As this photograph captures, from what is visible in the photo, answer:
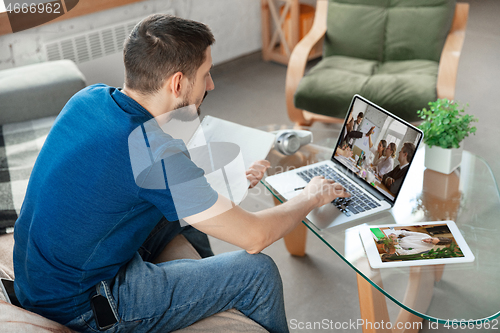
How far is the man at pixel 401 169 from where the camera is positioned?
1217mm

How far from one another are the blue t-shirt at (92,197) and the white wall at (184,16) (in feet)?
6.46

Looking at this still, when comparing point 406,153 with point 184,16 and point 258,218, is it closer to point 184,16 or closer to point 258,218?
point 258,218

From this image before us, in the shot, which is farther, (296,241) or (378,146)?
(296,241)

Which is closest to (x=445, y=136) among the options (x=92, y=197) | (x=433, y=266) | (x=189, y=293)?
(x=433, y=266)

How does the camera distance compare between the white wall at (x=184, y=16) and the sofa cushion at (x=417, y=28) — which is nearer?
the sofa cushion at (x=417, y=28)

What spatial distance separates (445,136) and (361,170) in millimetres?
278

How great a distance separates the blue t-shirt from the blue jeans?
55 mm

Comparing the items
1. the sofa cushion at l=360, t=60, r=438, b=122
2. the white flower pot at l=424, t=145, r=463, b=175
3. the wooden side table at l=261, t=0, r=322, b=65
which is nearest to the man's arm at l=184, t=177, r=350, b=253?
the white flower pot at l=424, t=145, r=463, b=175

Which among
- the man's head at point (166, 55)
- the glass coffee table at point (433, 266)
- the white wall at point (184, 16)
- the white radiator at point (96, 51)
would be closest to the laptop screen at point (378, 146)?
the glass coffee table at point (433, 266)

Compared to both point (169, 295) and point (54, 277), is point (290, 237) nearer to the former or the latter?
point (169, 295)

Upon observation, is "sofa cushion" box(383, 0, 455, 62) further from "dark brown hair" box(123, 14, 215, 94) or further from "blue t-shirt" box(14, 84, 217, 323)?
"blue t-shirt" box(14, 84, 217, 323)

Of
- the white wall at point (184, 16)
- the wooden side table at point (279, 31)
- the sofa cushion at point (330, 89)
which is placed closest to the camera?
the sofa cushion at point (330, 89)

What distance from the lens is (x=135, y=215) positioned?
1.06 meters

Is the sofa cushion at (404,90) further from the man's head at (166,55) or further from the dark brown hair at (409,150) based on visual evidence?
the man's head at (166,55)
